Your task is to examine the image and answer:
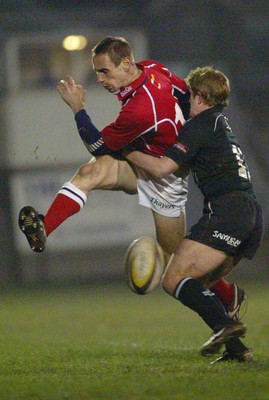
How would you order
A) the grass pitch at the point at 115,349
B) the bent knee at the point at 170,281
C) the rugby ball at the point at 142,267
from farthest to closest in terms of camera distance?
the rugby ball at the point at 142,267 < the bent knee at the point at 170,281 < the grass pitch at the point at 115,349

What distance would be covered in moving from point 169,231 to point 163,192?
0.94 feet

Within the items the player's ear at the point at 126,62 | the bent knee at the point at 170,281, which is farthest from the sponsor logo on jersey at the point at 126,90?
the bent knee at the point at 170,281

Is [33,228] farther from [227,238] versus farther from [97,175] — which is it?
[227,238]

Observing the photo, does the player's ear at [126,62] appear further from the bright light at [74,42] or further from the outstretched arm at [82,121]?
the bright light at [74,42]

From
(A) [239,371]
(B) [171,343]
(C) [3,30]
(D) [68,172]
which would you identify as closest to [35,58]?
(C) [3,30]

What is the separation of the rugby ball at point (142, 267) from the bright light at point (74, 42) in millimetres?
10658

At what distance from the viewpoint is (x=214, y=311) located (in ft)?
22.0

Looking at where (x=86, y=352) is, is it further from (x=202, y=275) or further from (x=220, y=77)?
(x=220, y=77)

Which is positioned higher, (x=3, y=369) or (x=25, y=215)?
(x=25, y=215)

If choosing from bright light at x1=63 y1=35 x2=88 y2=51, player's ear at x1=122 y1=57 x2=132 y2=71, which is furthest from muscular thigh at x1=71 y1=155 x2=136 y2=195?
bright light at x1=63 y1=35 x2=88 y2=51

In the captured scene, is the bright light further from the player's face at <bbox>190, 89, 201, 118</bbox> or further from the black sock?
the black sock

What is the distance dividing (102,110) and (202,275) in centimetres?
977

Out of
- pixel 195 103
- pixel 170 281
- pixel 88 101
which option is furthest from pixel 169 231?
pixel 88 101

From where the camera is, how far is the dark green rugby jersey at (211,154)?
Answer: 690 centimetres
